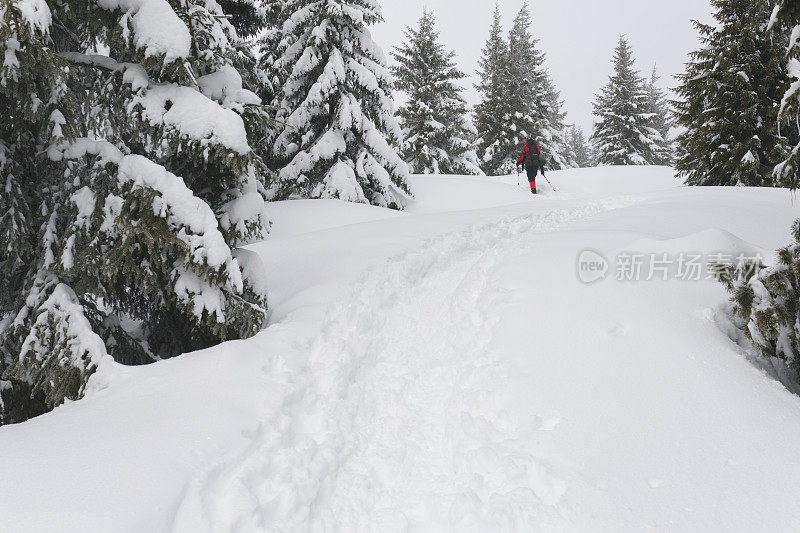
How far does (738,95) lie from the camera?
1216 cm

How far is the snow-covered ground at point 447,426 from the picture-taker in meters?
2.47

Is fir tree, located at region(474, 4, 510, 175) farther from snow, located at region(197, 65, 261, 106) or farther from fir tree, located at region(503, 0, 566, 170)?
snow, located at region(197, 65, 261, 106)

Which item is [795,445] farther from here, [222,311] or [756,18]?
[756,18]

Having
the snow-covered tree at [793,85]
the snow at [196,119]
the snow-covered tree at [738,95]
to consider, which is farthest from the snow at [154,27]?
the snow-covered tree at [738,95]

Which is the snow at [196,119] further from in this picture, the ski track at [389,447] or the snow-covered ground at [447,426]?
the ski track at [389,447]

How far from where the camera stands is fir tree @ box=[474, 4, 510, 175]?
83.3ft

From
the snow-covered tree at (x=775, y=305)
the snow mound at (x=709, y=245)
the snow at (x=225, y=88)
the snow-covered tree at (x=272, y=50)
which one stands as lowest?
the snow-covered tree at (x=775, y=305)

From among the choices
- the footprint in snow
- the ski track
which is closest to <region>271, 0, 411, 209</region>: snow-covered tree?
the ski track

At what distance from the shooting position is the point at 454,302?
591cm

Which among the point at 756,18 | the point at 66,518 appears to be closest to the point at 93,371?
the point at 66,518

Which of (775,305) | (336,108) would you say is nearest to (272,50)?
(336,108)

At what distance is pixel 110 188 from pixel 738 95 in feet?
51.2

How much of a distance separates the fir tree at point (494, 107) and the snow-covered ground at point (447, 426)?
21.8 metres

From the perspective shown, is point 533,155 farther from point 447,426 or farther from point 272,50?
point 447,426
